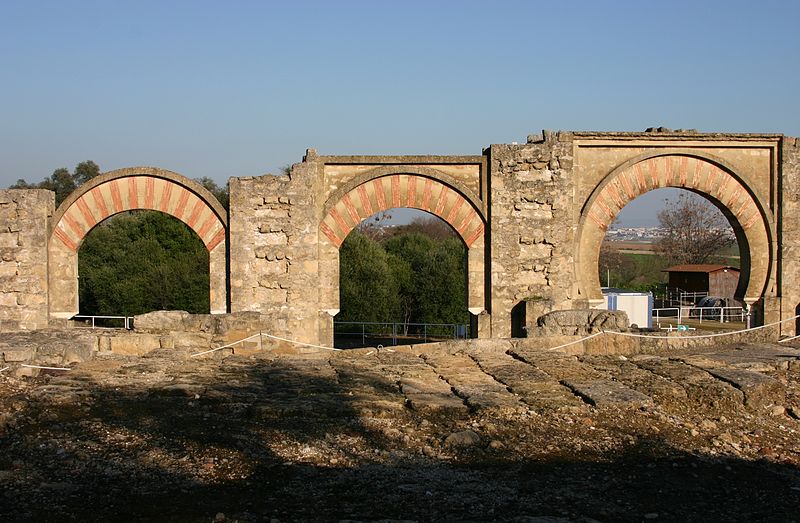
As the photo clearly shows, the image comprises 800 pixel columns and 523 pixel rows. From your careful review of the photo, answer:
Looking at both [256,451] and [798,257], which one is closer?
[256,451]

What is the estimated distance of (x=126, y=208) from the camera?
11.1 metres

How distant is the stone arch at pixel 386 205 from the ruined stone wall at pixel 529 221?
0.32m

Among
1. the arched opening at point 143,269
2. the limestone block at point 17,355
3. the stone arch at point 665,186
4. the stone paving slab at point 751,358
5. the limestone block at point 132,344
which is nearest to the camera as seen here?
the limestone block at point 17,355

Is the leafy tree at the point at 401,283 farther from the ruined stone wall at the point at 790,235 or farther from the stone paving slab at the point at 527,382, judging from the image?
the stone paving slab at the point at 527,382

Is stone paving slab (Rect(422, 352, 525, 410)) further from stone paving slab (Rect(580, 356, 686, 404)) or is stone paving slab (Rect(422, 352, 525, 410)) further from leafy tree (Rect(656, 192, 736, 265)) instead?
leafy tree (Rect(656, 192, 736, 265))

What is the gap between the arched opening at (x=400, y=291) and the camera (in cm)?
2180

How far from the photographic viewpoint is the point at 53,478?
3.95 meters

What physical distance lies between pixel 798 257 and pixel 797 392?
5.71 meters

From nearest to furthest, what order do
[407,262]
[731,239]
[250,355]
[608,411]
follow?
[608,411]
[250,355]
[407,262]
[731,239]

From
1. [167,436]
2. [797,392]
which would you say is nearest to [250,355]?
[167,436]

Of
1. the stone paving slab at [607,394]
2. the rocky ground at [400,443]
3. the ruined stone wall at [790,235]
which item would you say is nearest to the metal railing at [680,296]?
the ruined stone wall at [790,235]

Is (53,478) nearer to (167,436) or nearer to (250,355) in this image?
(167,436)

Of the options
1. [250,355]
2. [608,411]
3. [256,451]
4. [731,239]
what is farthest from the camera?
[731,239]

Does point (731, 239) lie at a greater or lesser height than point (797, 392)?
greater
